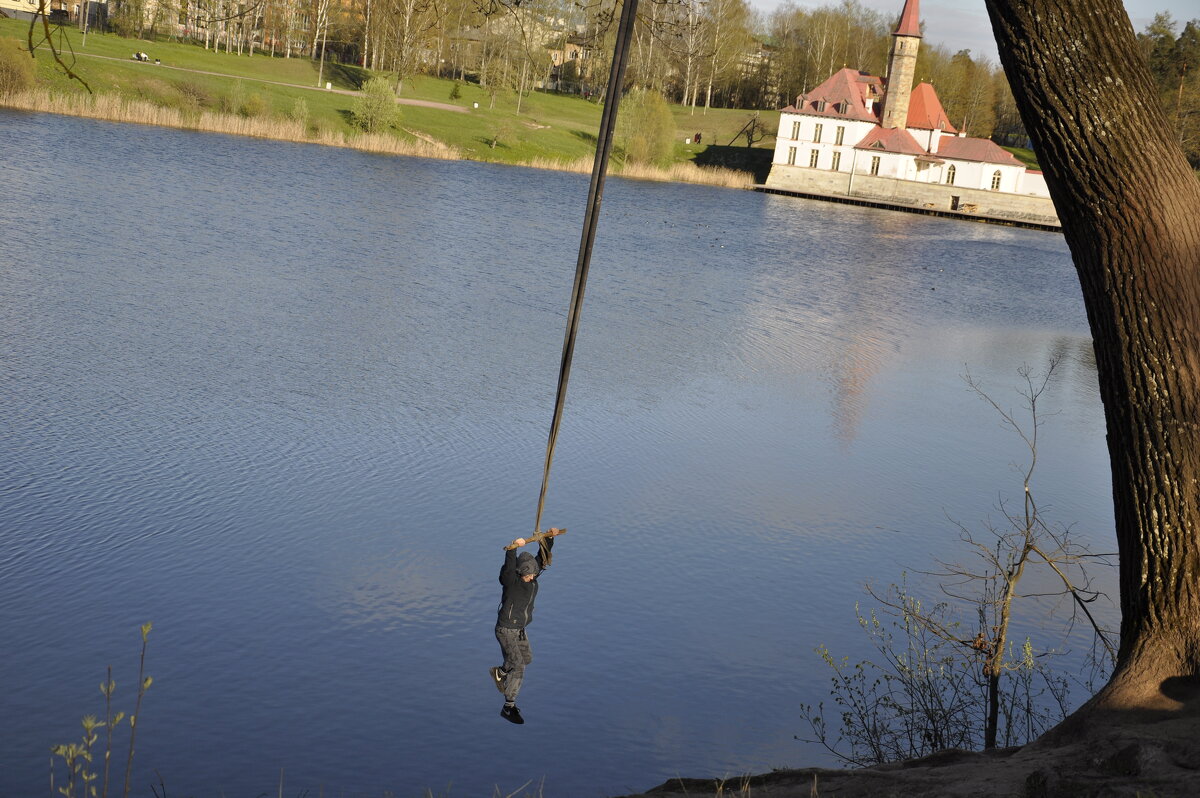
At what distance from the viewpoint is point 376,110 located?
189 feet

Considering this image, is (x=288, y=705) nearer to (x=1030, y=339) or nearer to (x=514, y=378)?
(x=514, y=378)

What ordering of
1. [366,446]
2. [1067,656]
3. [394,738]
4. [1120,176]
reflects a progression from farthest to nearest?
[366,446]
[1067,656]
[394,738]
[1120,176]

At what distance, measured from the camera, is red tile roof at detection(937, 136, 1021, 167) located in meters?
71.9

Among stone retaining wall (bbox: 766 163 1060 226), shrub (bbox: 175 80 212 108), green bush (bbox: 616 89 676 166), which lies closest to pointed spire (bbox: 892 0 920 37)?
stone retaining wall (bbox: 766 163 1060 226)

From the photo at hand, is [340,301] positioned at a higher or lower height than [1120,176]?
lower

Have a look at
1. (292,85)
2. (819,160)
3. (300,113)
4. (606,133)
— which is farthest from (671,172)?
(606,133)

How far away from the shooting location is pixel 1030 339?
25.0 meters

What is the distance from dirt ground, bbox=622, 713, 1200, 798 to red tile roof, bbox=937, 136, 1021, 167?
71437 millimetres

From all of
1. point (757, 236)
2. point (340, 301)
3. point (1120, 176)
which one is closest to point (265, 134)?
point (757, 236)

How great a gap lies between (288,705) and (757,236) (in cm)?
3638

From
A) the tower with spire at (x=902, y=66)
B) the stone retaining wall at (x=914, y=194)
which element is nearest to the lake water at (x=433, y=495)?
the stone retaining wall at (x=914, y=194)

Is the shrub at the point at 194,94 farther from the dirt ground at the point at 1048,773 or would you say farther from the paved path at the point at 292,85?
the dirt ground at the point at 1048,773

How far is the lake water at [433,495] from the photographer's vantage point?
7.28 meters

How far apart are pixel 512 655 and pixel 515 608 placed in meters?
0.26
